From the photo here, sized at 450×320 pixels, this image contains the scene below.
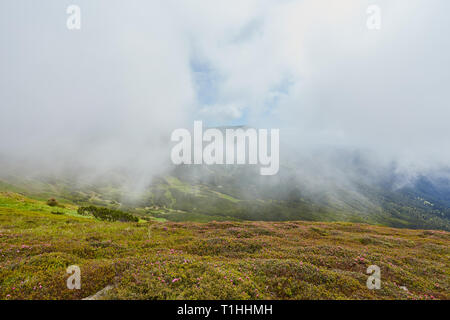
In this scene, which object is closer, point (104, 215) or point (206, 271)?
point (206, 271)

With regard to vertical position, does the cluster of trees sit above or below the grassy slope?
below

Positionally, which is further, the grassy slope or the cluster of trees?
the cluster of trees

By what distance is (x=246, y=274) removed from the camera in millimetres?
11336

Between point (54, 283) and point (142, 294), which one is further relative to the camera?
point (54, 283)

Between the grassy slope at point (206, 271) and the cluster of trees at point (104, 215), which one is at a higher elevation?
the grassy slope at point (206, 271)

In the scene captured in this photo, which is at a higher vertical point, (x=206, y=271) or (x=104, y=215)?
(x=206, y=271)

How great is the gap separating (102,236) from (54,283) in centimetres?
1059

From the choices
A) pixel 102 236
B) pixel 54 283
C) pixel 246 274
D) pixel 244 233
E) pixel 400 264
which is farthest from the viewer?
pixel 244 233

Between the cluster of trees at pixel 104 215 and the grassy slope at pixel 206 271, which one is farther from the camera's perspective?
the cluster of trees at pixel 104 215

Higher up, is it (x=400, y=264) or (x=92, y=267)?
(x=92, y=267)
